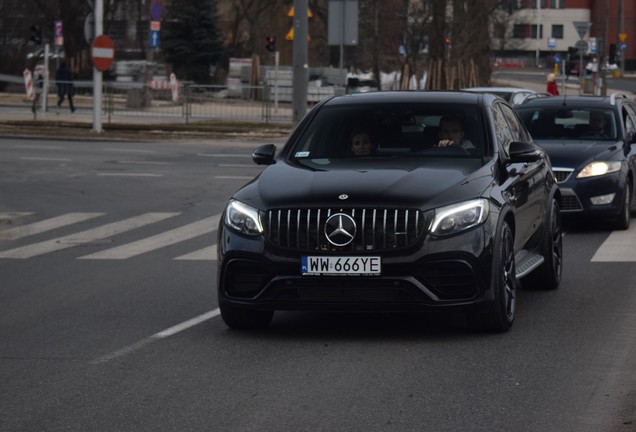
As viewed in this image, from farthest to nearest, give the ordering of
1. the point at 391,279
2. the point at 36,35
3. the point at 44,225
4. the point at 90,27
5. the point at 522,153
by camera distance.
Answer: the point at 36,35 < the point at 90,27 < the point at 44,225 < the point at 522,153 < the point at 391,279

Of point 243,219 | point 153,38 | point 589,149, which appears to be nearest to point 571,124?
point 589,149

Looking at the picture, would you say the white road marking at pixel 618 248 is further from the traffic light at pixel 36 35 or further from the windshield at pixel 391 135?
the traffic light at pixel 36 35

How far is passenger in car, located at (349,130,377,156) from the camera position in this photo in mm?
10234

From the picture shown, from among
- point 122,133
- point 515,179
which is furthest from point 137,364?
point 122,133

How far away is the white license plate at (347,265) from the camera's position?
876 centimetres

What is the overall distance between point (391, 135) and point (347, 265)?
71.3 inches

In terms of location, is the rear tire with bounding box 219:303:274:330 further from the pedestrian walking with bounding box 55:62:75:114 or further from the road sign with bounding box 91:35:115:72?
the pedestrian walking with bounding box 55:62:75:114

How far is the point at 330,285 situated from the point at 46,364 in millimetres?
1746

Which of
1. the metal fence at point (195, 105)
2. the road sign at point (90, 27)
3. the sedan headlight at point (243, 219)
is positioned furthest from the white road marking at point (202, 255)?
the metal fence at point (195, 105)

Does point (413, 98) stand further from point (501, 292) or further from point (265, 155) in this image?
point (501, 292)

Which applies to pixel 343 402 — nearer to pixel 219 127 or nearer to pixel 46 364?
pixel 46 364

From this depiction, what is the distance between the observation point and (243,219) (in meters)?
9.10

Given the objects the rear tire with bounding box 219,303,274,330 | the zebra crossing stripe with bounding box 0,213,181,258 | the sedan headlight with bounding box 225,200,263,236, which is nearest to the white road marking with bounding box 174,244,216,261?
the zebra crossing stripe with bounding box 0,213,181,258

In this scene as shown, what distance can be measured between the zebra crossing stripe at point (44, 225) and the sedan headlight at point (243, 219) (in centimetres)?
738
